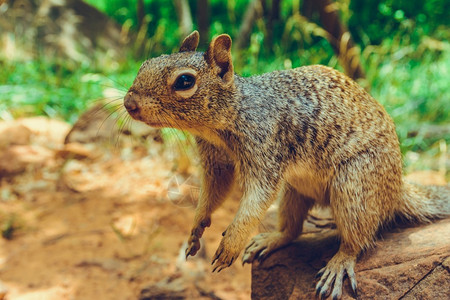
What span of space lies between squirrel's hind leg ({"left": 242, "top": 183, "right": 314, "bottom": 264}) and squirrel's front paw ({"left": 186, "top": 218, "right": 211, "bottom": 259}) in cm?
59

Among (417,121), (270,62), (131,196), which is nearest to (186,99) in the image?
(131,196)

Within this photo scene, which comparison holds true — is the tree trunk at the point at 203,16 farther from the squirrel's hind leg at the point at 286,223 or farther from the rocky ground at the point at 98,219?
the squirrel's hind leg at the point at 286,223

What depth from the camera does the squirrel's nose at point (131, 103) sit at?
7.43 ft

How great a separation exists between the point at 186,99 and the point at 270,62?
480cm

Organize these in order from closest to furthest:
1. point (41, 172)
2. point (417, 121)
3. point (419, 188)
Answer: point (419, 188) < point (41, 172) < point (417, 121)

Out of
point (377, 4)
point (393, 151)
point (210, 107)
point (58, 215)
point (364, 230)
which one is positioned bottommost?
point (58, 215)

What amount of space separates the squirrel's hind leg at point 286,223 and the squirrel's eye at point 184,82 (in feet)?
3.69

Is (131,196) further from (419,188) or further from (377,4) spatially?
(377,4)

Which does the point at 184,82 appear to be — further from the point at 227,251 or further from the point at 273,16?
the point at 273,16

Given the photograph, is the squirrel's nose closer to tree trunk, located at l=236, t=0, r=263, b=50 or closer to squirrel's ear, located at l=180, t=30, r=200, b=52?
squirrel's ear, located at l=180, t=30, r=200, b=52

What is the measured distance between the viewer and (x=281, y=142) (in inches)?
106

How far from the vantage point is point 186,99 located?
242 centimetres

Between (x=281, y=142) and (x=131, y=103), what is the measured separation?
940 millimetres

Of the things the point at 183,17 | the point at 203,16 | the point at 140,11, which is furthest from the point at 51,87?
the point at 203,16
